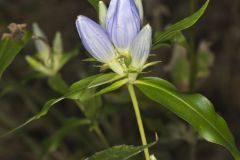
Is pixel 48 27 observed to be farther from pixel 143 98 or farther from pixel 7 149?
pixel 143 98

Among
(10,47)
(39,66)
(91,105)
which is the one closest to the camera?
→ (10,47)

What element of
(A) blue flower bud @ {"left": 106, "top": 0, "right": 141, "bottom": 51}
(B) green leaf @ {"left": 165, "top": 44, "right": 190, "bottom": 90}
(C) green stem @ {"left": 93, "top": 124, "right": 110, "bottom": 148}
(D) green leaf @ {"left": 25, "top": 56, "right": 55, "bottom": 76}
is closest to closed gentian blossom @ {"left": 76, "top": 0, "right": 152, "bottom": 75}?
(A) blue flower bud @ {"left": 106, "top": 0, "right": 141, "bottom": 51}

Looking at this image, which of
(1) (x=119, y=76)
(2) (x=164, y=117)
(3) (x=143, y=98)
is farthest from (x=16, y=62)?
(1) (x=119, y=76)

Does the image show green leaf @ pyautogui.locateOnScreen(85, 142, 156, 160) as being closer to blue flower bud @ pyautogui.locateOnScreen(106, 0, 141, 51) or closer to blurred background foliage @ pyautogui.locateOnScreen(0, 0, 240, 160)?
blue flower bud @ pyautogui.locateOnScreen(106, 0, 141, 51)

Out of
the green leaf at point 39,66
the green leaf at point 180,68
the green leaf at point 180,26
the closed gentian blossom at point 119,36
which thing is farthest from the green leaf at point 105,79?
the green leaf at point 180,68

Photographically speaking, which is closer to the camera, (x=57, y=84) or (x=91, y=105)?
(x=91, y=105)

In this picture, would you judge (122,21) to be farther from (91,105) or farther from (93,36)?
(91,105)

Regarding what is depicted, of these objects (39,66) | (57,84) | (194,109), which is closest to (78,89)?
(194,109)
